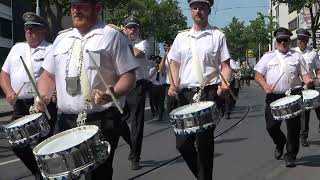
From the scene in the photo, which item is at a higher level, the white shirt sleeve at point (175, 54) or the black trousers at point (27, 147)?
the white shirt sleeve at point (175, 54)

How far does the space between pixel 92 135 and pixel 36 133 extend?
5.83ft

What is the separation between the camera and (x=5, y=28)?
43438 mm

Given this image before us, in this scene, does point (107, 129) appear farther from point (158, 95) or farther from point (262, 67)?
point (158, 95)

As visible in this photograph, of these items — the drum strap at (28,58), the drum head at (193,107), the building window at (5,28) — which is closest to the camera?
the drum head at (193,107)

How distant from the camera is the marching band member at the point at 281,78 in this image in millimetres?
8648

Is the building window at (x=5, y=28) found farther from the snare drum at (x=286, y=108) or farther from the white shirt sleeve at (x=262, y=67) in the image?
the snare drum at (x=286, y=108)

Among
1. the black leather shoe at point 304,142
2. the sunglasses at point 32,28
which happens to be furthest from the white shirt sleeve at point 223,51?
the black leather shoe at point 304,142

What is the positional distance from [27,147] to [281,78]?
3.72 metres

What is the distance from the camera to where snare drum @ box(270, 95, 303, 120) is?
8.11m

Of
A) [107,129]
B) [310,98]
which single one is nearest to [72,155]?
[107,129]

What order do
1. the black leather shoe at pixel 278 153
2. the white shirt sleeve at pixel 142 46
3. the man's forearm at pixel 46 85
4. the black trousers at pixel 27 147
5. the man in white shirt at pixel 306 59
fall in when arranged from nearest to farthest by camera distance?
1. the man's forearm at pixel 46 85
2. the black trousers at pixel 27 147
3. the white shirt sleeve at pixel 142 46
4. the black leather shoe at pixel 278 153
5. the man in white shirt at pixel 306 59

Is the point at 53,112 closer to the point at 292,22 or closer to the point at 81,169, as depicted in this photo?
the point at 81,169

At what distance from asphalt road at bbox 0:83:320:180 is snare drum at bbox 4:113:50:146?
2.38 meters

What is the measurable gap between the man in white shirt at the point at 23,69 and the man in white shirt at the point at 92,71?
92.0 inches
